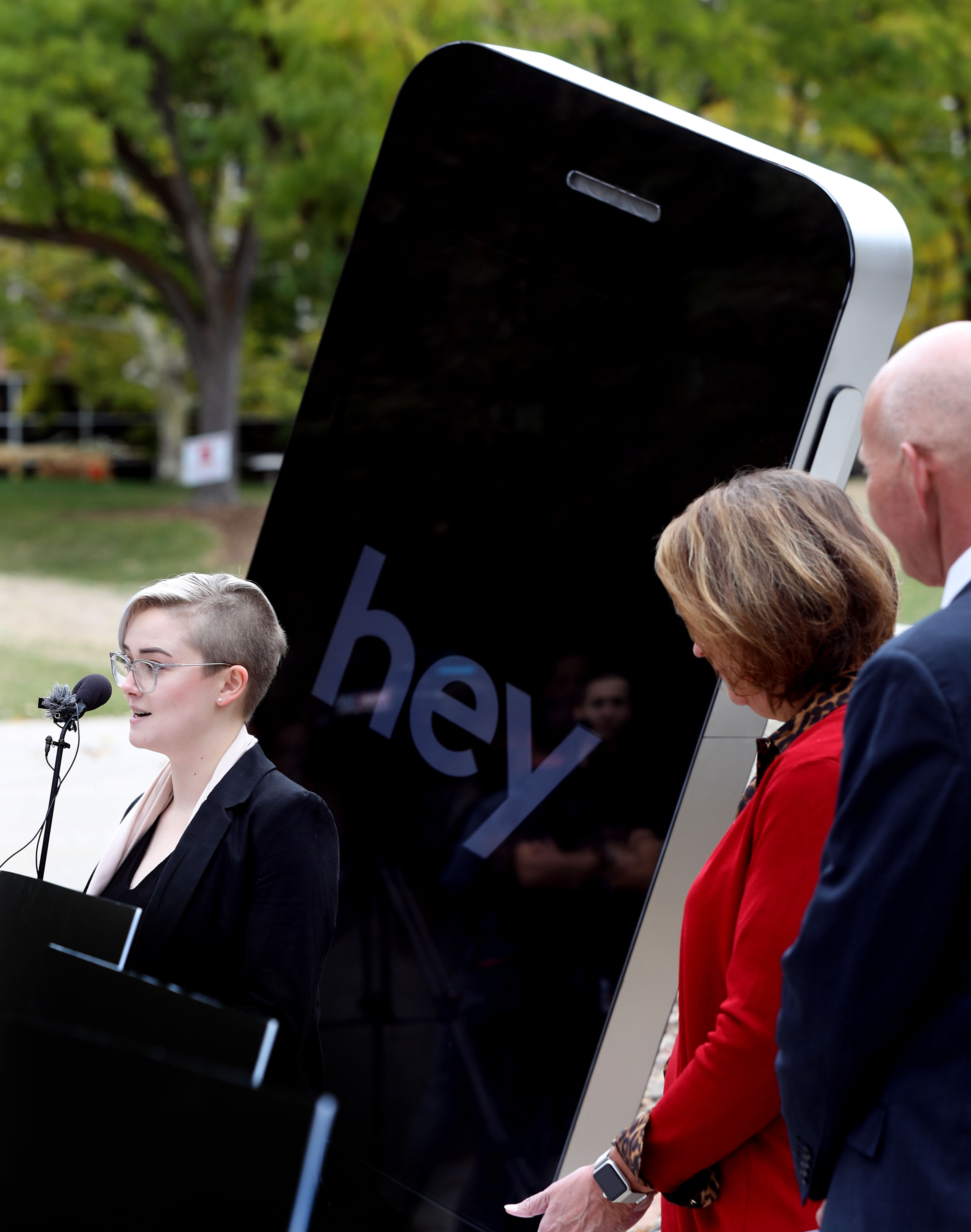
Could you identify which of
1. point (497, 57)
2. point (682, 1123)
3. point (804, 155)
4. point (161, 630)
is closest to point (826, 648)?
point (682, 1123)

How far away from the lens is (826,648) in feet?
Answer: 5.72

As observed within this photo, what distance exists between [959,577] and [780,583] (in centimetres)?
37

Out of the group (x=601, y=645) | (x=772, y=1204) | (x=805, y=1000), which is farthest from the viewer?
(x=601, y=645)

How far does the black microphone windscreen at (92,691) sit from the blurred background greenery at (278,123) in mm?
8487

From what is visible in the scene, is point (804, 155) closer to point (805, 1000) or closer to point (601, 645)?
point (601, 645)

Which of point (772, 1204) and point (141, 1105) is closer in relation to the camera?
point (141, 1105)

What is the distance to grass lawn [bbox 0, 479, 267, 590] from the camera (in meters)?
15.1

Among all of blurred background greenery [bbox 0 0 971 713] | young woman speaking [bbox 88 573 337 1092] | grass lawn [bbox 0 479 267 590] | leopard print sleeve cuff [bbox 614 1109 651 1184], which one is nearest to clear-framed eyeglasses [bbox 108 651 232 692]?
young woman speaking [bbox 88 573 337 1092]

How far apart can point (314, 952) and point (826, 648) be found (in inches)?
33.7

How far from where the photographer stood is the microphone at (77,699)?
1.83 meters

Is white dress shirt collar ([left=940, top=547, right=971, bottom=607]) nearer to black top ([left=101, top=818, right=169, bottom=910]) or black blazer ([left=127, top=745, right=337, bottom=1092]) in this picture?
black blazer ([left=127, top=745, right=337, bottom=1092])

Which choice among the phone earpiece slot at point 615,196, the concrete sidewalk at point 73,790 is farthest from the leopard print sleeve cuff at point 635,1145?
the concrete sidewalk at point 73,790

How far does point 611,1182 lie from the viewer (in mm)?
1855

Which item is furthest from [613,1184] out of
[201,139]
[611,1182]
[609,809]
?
[201,139]
